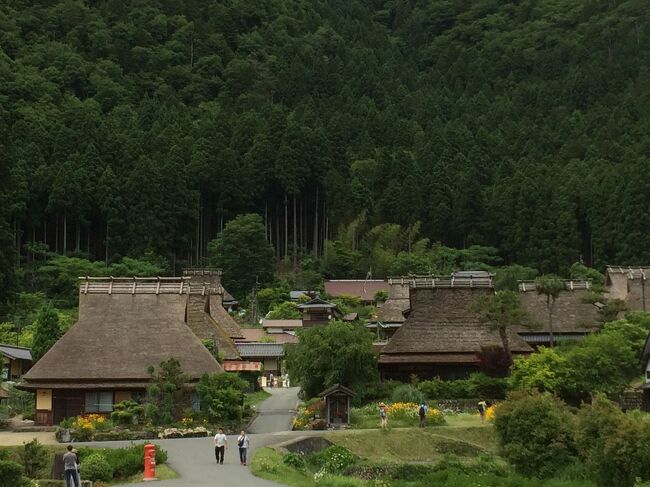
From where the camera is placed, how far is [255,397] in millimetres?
46031

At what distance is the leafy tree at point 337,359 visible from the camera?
1559 inches

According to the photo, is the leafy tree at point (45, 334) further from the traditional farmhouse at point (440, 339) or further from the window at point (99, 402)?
the traditional farmhouse at point (440, 339)

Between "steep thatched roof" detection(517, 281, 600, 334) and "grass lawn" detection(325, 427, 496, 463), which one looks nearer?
"grass lawn" detection(325, 427, 496, 463)

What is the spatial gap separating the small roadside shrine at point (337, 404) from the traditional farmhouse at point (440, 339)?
664 cm

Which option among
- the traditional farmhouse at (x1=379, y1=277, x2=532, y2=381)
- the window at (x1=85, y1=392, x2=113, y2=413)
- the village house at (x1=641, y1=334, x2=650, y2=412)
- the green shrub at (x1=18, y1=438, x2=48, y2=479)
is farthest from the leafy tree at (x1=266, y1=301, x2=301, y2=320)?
the green shrub at (x1=18, y1=438, x2=48, y2=479)

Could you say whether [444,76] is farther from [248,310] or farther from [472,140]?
[248,310]

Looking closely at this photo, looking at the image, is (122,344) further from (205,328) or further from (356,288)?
(356,288)

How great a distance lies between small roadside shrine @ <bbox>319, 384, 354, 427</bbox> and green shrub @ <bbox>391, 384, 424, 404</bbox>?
2.91 m

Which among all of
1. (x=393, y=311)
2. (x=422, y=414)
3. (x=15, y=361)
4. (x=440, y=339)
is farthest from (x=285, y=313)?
(x=422, y=414)

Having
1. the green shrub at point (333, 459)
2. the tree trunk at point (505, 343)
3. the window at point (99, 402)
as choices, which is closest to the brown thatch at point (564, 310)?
the tree trunk at point (505, 343)

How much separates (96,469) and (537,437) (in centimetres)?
1176

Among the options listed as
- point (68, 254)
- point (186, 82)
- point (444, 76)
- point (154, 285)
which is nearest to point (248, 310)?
point (68, 254)

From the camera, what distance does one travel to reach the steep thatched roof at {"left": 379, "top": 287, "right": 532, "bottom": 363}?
42938 millimetres

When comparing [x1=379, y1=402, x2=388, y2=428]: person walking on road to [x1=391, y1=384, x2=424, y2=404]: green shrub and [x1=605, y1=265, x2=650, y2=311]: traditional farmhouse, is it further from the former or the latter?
[x1=605, y1=265, x2=650, y2=311]: traditional farmhouse
